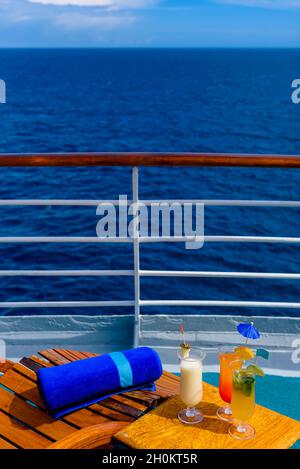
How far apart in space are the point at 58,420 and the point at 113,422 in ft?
0.49

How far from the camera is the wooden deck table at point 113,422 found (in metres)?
1.53

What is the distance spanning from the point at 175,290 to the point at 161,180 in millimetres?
9418

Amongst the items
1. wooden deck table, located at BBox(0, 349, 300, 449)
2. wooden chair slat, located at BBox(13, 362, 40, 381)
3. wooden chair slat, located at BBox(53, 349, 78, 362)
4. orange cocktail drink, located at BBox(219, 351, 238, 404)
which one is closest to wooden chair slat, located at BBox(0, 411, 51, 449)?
wooden deck table, located at BBox(0, 349, 300, 449)

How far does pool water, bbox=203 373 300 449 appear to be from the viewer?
7.95ft

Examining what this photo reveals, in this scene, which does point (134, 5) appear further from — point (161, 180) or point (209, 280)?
point (209, 280)

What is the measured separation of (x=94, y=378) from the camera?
1.73 m

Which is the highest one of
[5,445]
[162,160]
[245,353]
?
[162,160]

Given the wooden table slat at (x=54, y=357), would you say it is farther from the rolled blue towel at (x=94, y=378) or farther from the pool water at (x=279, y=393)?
the pool water at (x=279, y=393)

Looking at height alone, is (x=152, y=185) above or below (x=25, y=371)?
above

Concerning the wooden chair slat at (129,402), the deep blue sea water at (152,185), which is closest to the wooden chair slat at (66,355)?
the wooden chair slat at (129,402)

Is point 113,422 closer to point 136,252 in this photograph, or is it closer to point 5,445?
point 5,445

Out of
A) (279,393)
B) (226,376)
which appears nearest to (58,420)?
(226,376)

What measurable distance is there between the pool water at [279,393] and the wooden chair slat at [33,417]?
1.06m
